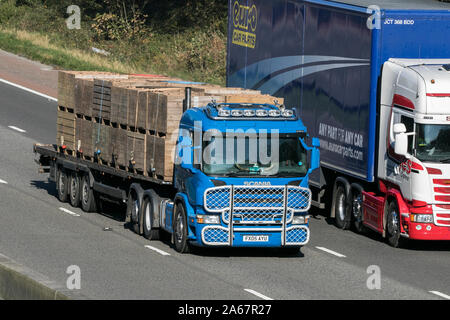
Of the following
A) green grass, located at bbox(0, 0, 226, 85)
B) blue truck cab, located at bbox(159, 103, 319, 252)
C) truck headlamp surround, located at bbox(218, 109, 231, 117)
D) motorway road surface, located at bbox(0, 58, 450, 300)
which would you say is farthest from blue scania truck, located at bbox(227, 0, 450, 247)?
green grass, located at bbox(0, 0, 226, 85)

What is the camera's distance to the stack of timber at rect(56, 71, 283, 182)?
2123 centimetres

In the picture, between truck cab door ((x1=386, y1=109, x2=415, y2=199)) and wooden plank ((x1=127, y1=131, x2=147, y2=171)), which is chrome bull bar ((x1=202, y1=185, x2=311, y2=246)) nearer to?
truck cab door ((x1=386, y1=109, x2=415, y2=199))

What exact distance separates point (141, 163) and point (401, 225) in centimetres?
523

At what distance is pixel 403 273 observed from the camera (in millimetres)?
18969

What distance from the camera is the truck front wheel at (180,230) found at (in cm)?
1997

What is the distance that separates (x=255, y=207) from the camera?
19.4 m

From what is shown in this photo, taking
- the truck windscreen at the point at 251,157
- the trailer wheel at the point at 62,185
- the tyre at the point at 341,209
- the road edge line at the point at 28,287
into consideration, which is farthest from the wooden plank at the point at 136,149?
the road edge line at the point at 28,287

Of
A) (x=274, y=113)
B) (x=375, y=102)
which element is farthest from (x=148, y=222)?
(x=375, y=102)

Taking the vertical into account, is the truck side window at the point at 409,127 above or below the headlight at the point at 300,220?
above

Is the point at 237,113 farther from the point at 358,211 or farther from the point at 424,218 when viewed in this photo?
the point at 358,211

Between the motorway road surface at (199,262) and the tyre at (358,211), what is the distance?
35 cm

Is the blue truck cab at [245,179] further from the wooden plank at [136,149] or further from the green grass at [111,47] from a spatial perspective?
the green grass at [111,47]

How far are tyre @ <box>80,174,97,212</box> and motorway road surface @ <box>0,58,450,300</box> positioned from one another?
0.68ft
